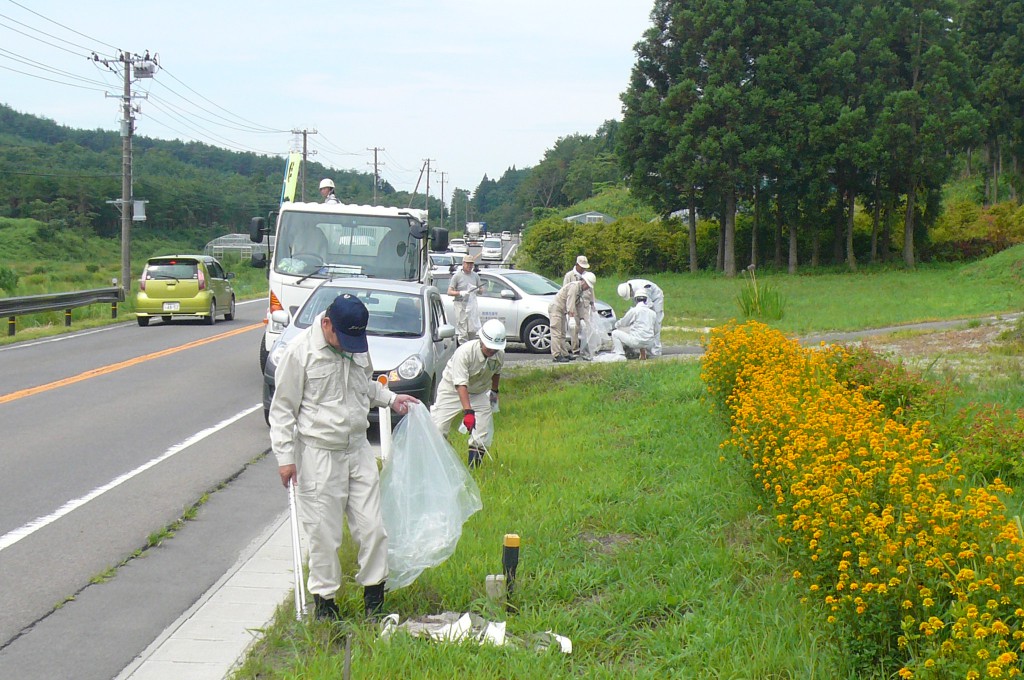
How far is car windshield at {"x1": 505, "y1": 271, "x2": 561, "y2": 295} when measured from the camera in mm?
20547

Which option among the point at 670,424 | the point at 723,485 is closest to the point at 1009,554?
the point at 723,485

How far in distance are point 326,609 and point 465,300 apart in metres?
12.5

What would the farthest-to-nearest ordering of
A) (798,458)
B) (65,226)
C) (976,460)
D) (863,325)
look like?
(65,226)
(863,325)
(976,460)
(798,458)

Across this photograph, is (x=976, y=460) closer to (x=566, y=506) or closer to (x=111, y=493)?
(x=566, y=506)

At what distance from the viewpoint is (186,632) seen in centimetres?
530

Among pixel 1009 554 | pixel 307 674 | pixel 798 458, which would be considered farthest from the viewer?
pixel 798 458

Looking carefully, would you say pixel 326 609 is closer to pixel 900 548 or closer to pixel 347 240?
pixel 900 548

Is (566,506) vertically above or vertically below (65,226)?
below

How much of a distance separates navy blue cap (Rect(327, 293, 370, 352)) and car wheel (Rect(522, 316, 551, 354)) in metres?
14.6

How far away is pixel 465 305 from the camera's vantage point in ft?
57.7

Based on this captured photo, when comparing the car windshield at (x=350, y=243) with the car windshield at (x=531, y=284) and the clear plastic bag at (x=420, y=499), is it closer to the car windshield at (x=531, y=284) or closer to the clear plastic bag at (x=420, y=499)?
the car windshield at (x=531, y=284)

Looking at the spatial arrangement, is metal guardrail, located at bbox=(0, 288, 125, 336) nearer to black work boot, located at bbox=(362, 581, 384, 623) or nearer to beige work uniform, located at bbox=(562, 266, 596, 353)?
beige work uniform, located at bbox=(562, 266, 596, 353)

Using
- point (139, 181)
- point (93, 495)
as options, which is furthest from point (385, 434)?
point (139, 181)

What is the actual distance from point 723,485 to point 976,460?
168 centimetres
